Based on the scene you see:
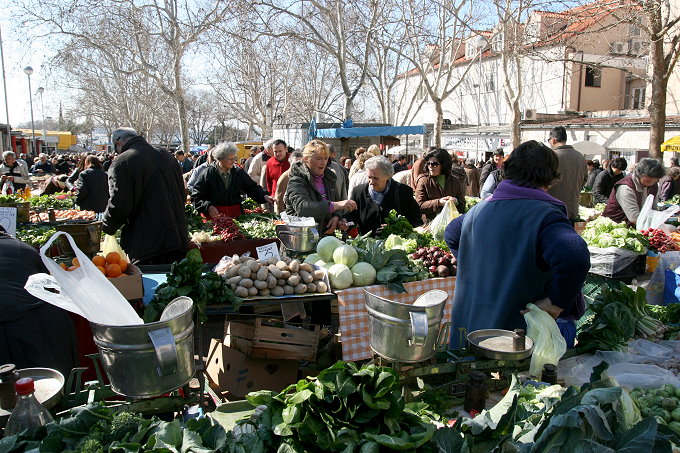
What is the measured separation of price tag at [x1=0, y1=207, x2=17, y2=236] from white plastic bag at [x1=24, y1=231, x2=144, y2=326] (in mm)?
3586

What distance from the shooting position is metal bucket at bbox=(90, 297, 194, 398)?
5.58 ft

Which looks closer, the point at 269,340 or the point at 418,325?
the point at 418,325

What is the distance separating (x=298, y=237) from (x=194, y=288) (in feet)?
4.27

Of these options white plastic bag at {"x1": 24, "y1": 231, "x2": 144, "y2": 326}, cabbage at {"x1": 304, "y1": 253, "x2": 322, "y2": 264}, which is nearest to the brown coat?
cabbage at {"x1": 304, "y1": 253, "x2": 322, "y2": 264}

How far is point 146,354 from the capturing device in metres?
1.73

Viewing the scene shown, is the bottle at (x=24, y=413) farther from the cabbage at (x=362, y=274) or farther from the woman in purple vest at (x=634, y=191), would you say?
the woman in purple vest at (x=634, y=191)

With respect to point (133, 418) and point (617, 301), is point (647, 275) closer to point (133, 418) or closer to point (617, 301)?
point (617, 301)

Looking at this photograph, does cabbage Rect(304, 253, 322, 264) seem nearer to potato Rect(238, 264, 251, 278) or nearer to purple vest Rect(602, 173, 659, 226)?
potato Rect(238, 264, 251, 278)

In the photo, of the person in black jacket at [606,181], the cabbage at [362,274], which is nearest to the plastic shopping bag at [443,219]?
the cabbage at [362,274]

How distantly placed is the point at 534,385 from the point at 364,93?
1433 inches

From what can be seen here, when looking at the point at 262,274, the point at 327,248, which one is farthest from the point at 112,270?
the point at 327,248

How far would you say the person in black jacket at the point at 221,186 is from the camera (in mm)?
5801

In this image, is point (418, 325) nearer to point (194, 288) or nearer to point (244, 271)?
point (194, 288)

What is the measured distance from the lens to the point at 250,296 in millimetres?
3703
